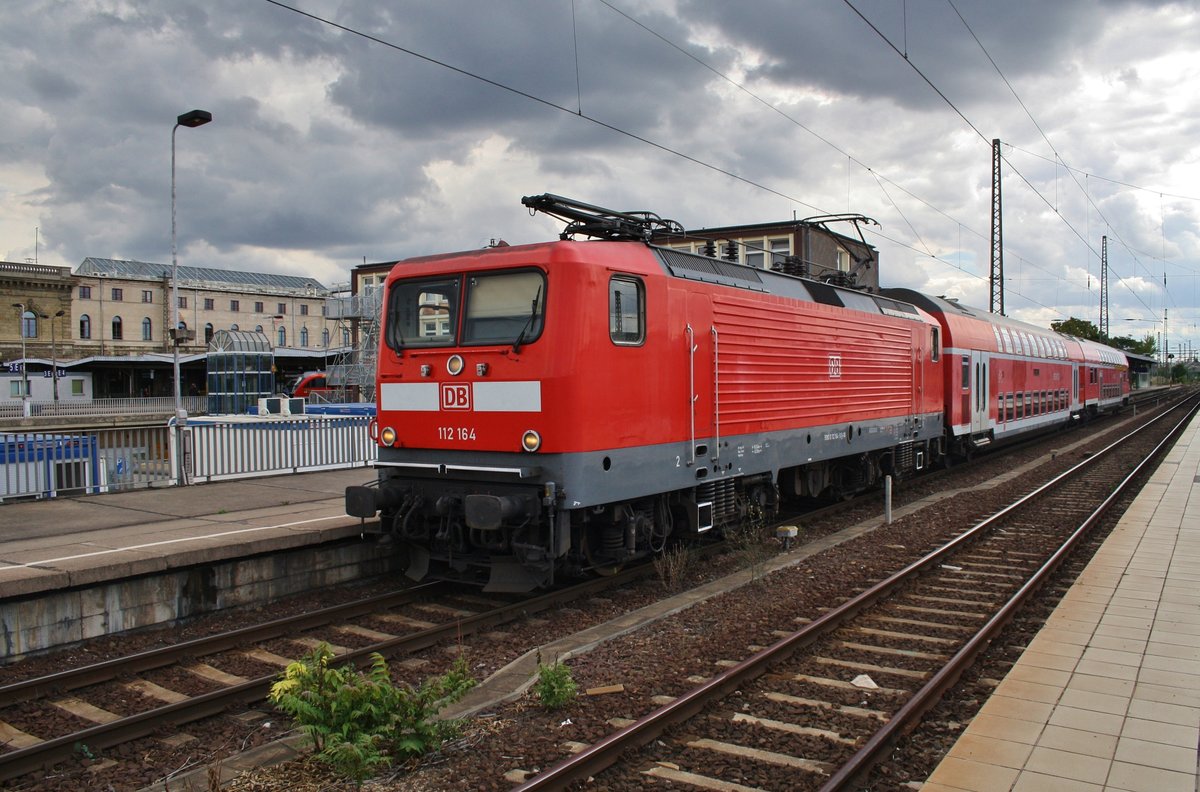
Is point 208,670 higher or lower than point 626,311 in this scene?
lower

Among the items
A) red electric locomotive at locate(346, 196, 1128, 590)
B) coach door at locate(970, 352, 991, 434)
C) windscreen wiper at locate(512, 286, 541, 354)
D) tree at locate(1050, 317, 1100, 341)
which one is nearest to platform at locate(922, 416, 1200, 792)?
red electric locomotive at locate(346, 196, 1128, 590)

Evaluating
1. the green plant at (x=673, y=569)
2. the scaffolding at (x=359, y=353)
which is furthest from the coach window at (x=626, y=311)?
the scaffolding at (x=359, y=353)

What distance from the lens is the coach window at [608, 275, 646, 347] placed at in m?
8.62

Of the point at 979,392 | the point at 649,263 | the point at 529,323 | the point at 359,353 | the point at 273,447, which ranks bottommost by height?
the point at 273,447

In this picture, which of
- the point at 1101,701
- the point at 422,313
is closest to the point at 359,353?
the point at 422,313

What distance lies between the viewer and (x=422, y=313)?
9.27 m

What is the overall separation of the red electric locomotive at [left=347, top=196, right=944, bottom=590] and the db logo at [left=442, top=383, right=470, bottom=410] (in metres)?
0.02

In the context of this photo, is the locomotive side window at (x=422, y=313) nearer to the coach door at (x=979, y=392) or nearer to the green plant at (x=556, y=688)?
the green plant at (x=556, y=688)

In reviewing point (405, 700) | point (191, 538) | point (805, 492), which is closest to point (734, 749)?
point (405, 700)

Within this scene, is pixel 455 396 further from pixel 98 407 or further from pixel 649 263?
pixel 98 407

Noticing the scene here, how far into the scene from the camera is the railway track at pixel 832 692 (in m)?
5.04

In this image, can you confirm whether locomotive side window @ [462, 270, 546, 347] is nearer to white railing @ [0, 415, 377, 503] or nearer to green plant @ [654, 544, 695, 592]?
green plant @ [654, 544, 695, 592]

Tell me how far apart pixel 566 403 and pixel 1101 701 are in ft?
15.5

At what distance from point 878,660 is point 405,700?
3960mm
